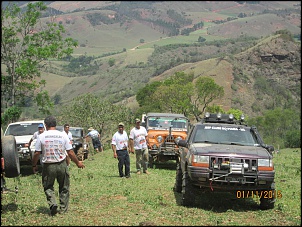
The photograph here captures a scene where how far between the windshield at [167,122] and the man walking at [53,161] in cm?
1125

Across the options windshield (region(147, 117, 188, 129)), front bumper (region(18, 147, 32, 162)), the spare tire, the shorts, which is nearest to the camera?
the spare tire

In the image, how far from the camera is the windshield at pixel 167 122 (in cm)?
2019

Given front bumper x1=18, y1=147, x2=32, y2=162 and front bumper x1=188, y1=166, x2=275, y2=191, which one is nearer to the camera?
front bumper x1=188, y1=166, x2=275, y2=191

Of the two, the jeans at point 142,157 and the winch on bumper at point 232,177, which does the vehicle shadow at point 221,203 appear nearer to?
the winch on bumper at point 232,177

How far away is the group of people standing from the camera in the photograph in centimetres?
1506

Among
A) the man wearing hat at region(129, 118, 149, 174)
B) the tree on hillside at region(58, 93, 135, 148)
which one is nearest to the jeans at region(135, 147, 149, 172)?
the man wearing hat at region(129, 118, 149, 174)

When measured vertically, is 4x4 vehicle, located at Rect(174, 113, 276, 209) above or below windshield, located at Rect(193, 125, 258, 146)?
below

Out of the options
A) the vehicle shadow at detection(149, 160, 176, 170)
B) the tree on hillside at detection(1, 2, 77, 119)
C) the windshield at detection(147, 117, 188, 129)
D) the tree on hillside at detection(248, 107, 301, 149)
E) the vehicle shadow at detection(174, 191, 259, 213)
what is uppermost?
the tree on hillside at detection(1, 2, 77, 119)

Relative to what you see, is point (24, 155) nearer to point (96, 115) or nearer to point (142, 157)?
point (142, 157)

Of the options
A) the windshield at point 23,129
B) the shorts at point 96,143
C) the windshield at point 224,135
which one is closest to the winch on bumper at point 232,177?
the windshield at point 224,135

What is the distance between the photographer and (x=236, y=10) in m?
173

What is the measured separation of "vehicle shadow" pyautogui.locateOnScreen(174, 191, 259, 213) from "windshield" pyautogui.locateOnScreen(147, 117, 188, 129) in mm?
8422

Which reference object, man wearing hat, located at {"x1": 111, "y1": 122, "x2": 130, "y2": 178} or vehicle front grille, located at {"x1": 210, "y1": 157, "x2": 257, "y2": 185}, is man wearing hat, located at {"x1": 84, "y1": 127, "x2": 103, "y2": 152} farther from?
vehicle front grille, located at {"x1": 210, "y1": 157, "x2": 257, "y2": 185}
